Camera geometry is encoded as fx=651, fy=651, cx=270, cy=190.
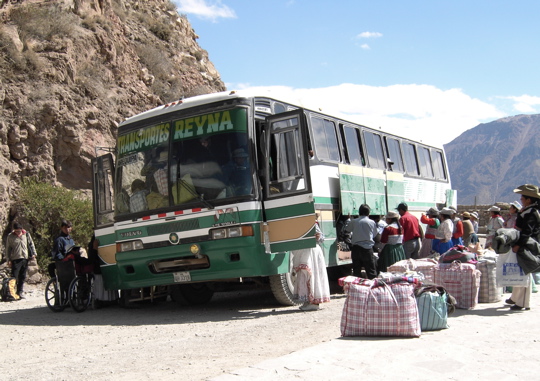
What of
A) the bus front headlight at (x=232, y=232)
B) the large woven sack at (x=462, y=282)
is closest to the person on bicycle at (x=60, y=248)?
the bus front headlight at (x=232, y=232)

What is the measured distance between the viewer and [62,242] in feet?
40.7

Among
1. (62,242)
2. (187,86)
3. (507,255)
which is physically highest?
(187,86)

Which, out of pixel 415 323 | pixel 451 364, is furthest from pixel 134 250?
pixel 451 364

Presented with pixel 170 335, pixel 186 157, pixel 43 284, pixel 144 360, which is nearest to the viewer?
pixel 144 360

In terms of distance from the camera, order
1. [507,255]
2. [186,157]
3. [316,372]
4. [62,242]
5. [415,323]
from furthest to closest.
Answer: [62,242], [186,157], [507,255], [415,323], [316,372]

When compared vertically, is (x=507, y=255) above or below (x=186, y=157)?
below

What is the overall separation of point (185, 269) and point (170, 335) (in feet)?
7.00

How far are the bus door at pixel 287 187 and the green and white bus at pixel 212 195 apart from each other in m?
0.02

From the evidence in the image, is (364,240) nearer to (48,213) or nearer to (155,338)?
(155,338)

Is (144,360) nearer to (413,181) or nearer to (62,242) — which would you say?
(62,242)

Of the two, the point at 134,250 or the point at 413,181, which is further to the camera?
the point at 413,181

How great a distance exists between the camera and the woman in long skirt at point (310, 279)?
10.4m

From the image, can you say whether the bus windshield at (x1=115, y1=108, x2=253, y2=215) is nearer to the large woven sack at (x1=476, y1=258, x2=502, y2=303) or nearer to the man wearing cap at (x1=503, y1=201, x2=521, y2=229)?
the large woven sack at (x1=476, y1=258, x2=502, y2=303)

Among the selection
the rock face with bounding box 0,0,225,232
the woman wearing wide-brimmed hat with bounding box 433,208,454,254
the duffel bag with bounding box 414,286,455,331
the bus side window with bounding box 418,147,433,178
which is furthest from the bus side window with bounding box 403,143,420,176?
the duffel bag with bounding box 414,286,455,331
